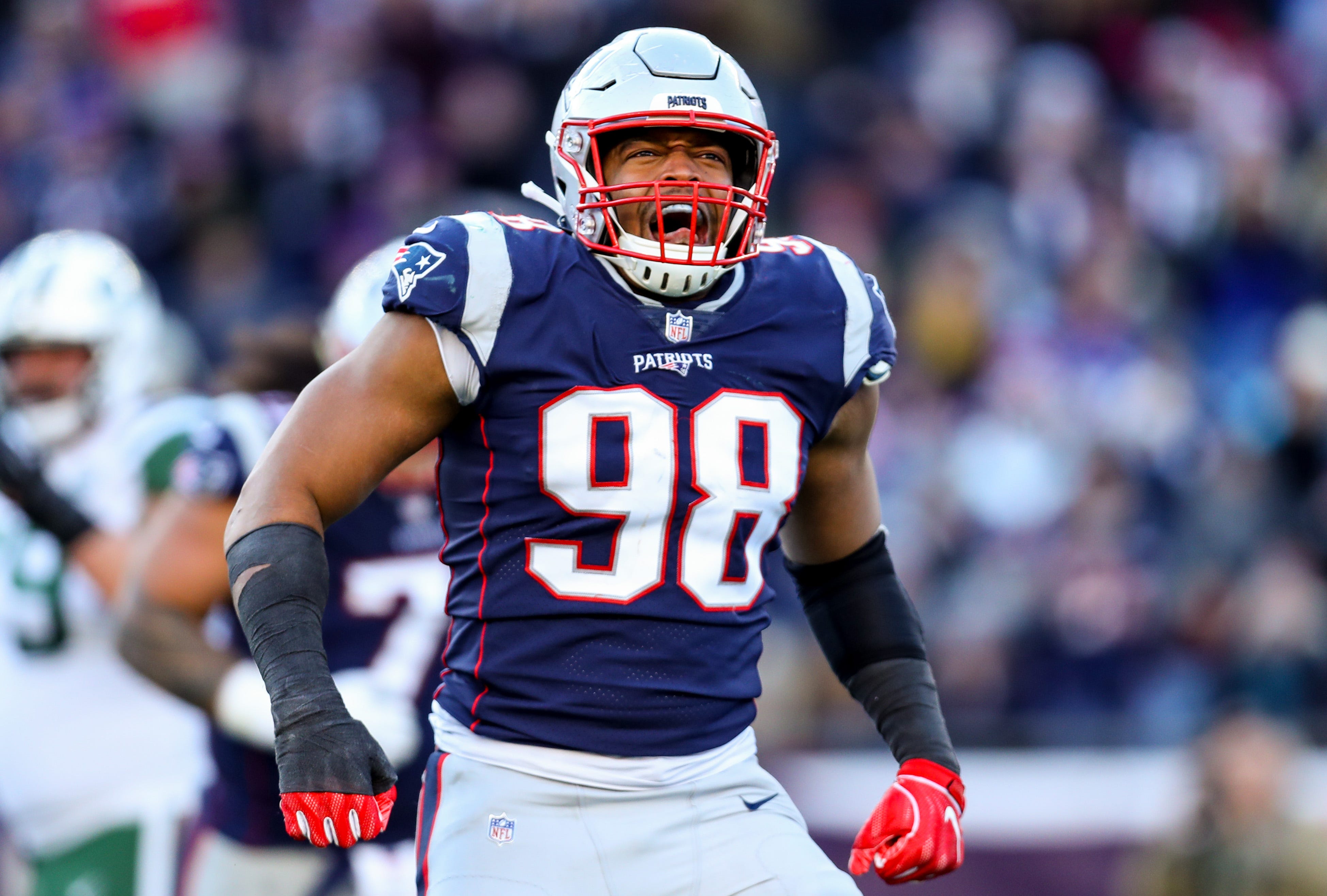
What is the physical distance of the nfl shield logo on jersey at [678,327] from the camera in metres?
2.68

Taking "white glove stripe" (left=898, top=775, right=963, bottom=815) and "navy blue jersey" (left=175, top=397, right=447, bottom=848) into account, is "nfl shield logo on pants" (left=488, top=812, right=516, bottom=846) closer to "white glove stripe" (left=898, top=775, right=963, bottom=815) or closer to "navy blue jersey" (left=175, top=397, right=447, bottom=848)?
"white glove stripe" (left=898, top=775, right=963, bottom=815)

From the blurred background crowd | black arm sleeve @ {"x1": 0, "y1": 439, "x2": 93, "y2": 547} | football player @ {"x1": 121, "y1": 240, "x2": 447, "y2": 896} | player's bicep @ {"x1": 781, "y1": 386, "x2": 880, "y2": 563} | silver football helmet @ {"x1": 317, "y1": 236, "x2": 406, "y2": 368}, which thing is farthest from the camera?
the blurred background crowd

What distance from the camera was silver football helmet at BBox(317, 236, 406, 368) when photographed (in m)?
3.91

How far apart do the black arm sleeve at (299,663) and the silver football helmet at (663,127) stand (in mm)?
691

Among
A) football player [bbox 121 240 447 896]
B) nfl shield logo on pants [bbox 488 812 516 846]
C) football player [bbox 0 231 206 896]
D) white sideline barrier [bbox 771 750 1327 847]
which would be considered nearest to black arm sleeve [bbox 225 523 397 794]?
nfl shield logo on pants [bbox 488 812 516 846]

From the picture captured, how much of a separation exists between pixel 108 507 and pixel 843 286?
2607 mm

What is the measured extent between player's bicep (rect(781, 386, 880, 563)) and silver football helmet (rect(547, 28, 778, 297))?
13.5 inches

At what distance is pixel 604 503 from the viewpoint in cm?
257

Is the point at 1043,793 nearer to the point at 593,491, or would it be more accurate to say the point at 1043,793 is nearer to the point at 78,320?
the point at 78,320

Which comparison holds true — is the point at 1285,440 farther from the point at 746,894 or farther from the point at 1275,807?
the point at 746,894

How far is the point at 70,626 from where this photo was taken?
449cm

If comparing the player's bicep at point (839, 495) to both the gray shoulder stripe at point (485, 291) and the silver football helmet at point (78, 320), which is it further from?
the silver football helmet at point (78, 320)

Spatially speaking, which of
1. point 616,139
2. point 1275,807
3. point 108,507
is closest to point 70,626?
point 108,507

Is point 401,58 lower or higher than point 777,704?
higher
